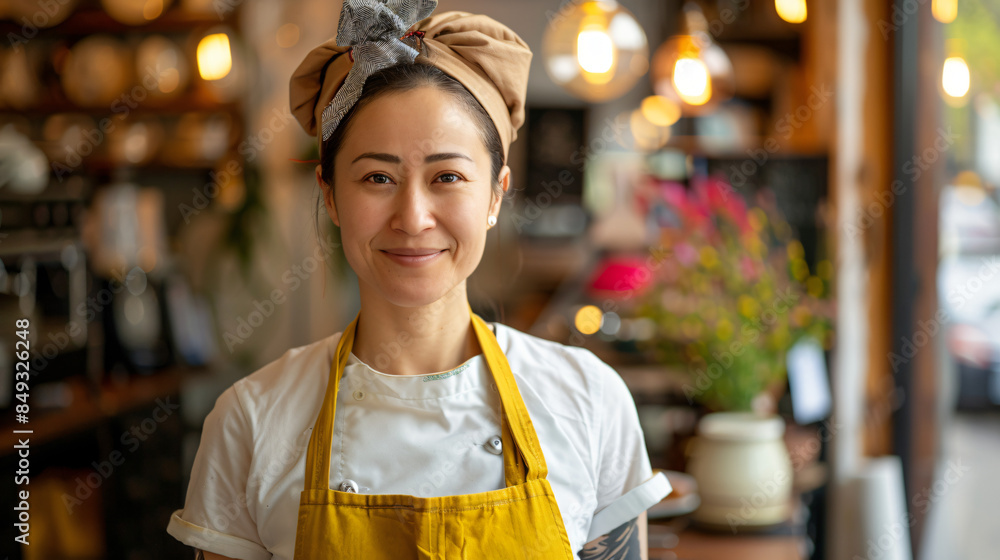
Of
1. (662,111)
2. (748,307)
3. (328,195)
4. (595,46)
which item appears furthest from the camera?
(662,111)

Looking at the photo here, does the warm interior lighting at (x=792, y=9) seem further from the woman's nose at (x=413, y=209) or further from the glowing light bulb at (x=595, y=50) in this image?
the woman's nose at (x=413, y=209)

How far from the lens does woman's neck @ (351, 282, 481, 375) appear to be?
3.67 ft

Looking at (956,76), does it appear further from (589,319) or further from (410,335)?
(410,335)

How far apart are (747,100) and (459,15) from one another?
4.02m

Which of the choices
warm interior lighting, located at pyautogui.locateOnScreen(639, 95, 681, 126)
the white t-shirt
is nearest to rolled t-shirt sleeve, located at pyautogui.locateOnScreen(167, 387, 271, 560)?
the white t-shirt

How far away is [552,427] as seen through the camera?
110 centimetres

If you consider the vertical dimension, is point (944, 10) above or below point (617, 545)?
above

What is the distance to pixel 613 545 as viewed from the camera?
3.75ft

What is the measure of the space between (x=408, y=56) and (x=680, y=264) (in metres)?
1.22

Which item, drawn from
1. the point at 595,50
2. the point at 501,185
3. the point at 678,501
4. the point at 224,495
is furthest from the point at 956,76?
the point at 224,495

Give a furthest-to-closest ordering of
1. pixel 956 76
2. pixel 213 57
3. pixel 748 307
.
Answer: pixel 956 76 < pixel 213 57 < pixel 748 307

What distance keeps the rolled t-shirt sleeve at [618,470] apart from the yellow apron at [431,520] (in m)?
0.10

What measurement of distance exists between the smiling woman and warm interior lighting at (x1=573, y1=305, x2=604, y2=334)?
9.03ft

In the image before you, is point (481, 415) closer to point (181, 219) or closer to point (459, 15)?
point (459, 15)
